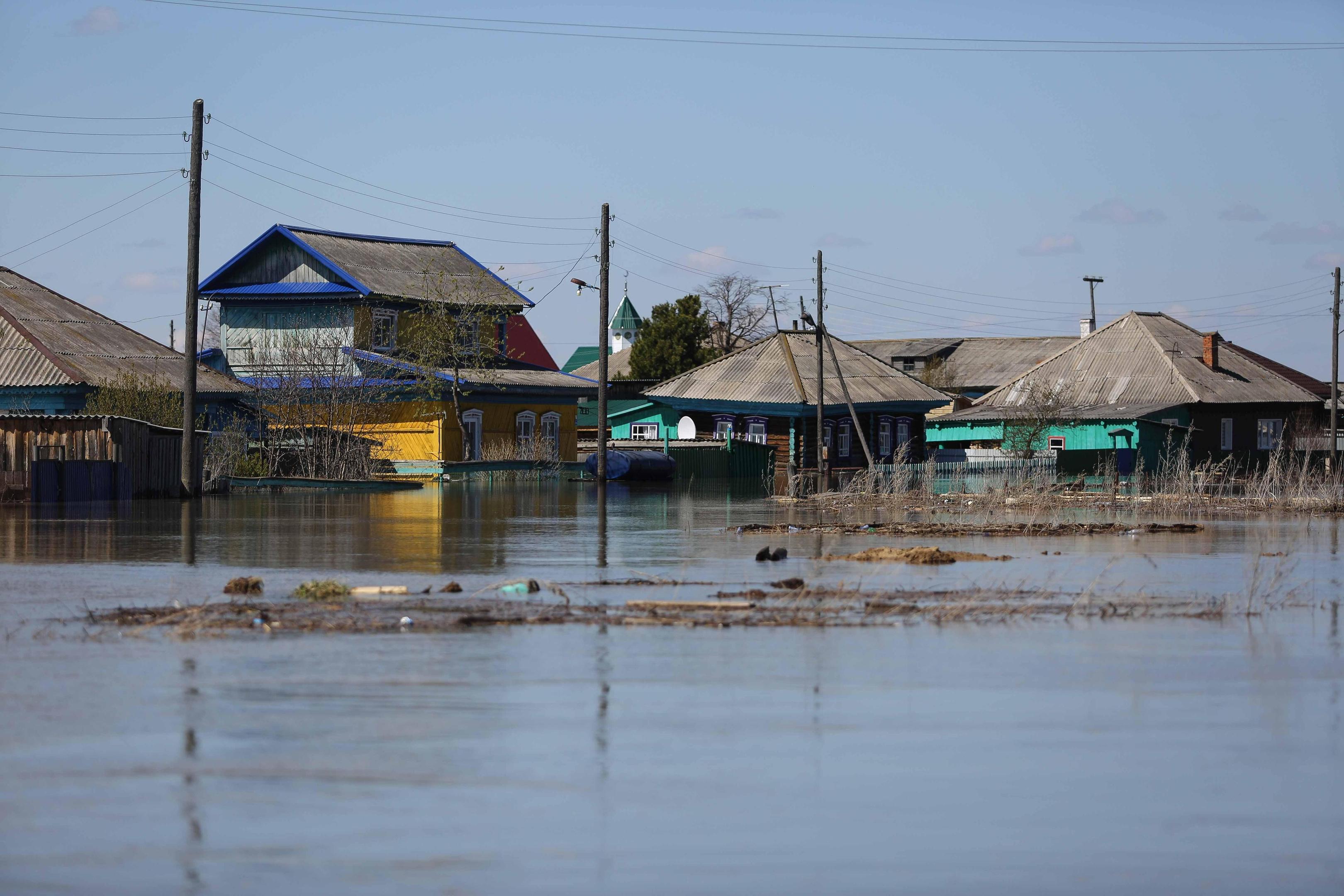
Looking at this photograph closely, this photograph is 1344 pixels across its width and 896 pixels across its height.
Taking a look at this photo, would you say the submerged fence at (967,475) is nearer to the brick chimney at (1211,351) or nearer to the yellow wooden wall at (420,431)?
the yellow wooden wall at (420,431)

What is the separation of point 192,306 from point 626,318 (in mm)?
107586

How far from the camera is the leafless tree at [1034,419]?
168 feet

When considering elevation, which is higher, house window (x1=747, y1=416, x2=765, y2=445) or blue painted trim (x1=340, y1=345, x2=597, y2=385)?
blue painted trim (x1=340, y1=345, x2=597, y2=385)

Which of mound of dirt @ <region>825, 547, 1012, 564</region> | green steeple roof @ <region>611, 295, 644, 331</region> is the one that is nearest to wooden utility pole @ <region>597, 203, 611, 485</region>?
mound of dirt @ <region>825, 547, 1012, 564</region>

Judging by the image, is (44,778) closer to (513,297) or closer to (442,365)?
(442,365)

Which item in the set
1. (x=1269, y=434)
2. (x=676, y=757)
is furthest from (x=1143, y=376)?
(x=676, y=757)

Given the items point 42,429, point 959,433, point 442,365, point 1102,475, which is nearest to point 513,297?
point 442,365

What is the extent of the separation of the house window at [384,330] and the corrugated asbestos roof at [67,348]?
5.45m

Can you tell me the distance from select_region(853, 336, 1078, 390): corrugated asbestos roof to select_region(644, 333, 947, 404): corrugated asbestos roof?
2390 cm

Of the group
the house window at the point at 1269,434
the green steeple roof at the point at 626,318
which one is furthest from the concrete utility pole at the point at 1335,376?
the green steeple roof at the point at 626,318

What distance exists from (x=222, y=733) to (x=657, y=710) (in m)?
2.34

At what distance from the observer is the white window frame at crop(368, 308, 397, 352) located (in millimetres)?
51469

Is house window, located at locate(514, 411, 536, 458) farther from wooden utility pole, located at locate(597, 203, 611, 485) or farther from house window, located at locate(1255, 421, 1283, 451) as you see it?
house window, located at locate(1255, 421, 1283, 451)

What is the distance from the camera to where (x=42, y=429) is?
30438mm
